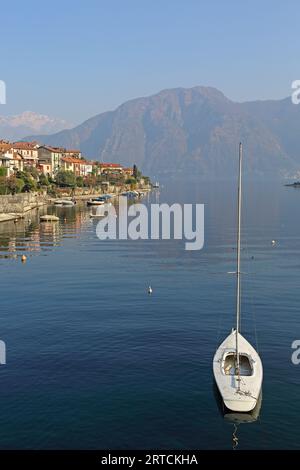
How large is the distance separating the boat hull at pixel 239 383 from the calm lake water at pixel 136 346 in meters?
1.26

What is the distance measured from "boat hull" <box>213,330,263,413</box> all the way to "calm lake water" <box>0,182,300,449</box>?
4.15 ft

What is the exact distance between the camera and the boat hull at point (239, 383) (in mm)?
35156

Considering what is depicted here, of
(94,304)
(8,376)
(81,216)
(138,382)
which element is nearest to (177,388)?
(138,382)

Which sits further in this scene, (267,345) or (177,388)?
(267,345)

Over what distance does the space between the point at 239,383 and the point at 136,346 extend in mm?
14995

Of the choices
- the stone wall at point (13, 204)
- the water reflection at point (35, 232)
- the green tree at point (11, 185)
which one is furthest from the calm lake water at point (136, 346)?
the green tree at point (11, 185)

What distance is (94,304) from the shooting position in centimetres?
6481

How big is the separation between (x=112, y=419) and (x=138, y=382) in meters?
6.29

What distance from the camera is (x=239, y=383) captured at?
3644cm

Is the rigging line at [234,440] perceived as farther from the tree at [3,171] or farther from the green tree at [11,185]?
the tree at [3,171]

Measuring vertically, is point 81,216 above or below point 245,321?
above

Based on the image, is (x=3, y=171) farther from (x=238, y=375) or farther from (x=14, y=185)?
(x=238, y=375)

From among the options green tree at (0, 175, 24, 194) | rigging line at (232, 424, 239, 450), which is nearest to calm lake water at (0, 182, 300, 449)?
rigging line at (232, 424, 239, 450)
